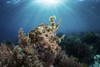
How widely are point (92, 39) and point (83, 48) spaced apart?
365 cm

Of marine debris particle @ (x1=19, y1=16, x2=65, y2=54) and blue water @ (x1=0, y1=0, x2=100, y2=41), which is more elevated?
blue water @ (x1=0, y1=0, x2=100, y2=41)

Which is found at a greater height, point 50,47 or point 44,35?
point 44,35

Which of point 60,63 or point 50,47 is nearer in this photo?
point 50,47

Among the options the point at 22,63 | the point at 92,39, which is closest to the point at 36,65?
the point at 22,63

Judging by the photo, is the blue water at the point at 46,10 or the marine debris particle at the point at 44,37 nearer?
the marine debris particle at the point at 44,37

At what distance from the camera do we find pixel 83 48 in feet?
19.5

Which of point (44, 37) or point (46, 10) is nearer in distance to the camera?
point (44, 37)

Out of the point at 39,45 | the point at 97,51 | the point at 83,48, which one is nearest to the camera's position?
Result: the point at 39,45

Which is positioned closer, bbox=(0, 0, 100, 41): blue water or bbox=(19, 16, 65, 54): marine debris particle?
bbox=(19, 16, 65, 54): marine debris particle

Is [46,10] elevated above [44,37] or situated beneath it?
elevated above

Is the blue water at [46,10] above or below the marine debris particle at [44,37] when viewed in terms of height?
above

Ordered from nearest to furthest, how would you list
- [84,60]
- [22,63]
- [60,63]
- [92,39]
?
[22,63] < [60,63] < [84,60] < [92,39]

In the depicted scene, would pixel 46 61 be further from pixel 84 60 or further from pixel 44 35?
pixel 84 60

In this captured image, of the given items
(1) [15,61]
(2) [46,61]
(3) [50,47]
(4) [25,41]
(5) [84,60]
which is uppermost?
(4) [25,41]
